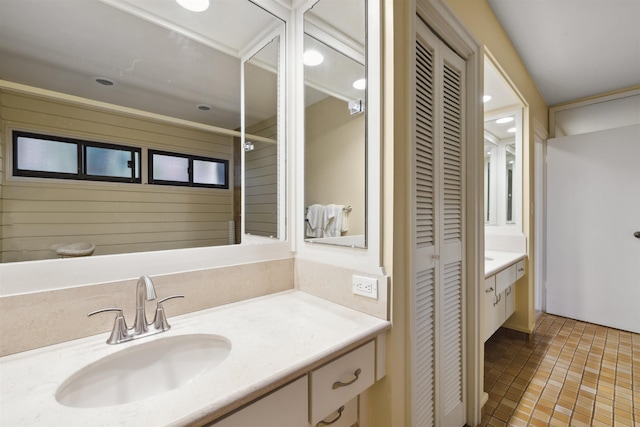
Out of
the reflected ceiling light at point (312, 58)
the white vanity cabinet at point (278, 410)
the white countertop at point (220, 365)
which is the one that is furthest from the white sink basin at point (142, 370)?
the reflected ceiling light at point (312, 58)

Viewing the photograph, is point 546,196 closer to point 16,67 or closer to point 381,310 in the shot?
point 381,310

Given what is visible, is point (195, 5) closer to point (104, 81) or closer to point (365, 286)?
point (104, 81)

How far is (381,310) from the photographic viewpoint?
112cm

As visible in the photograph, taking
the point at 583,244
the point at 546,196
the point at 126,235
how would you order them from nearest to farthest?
the point at 126,235
the point at 583,244
the point at 546,196

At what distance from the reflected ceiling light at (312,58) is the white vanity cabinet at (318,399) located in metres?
1.32

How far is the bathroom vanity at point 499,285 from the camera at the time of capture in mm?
2045

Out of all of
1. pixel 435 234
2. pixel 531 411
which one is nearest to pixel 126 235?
pixel 435 234

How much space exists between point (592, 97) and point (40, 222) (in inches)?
192

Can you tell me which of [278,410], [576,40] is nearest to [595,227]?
[576,40]

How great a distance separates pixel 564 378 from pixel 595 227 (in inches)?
71.9

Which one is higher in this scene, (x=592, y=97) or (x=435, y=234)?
(x=592, y=97)

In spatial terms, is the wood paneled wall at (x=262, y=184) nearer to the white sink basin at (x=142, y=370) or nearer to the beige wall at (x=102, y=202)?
the beige wall at (x=102, y=202)

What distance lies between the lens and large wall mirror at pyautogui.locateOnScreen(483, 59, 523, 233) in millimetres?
2818

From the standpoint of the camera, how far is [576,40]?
7.49 ft
